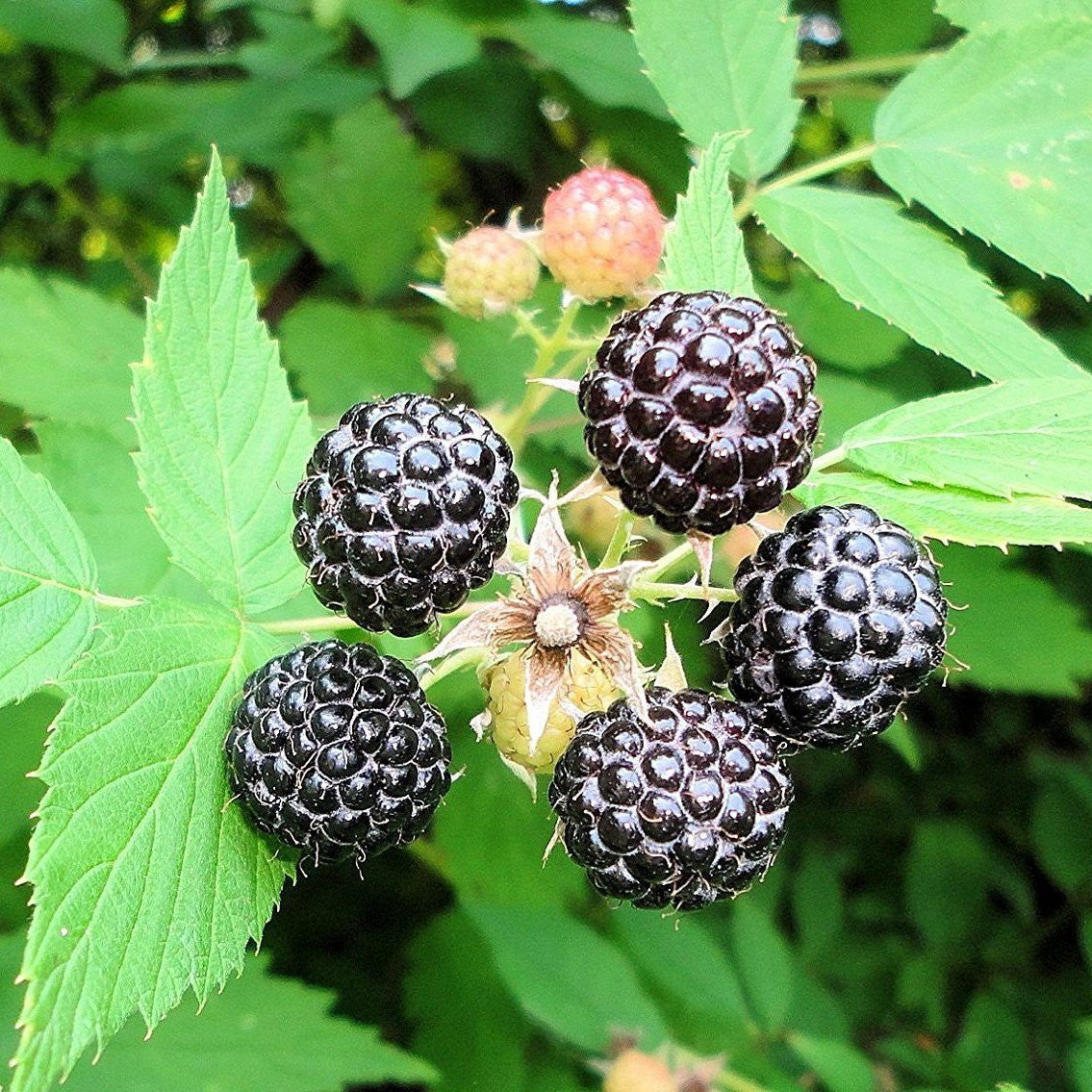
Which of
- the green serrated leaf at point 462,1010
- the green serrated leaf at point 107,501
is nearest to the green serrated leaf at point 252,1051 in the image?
the green serrated leaf at point 462,1010

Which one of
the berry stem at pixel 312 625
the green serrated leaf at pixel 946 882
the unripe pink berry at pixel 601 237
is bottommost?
the green serrated leaf at pixel 946 882

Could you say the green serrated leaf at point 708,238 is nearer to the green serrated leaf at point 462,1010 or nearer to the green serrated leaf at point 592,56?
the green serrated leaf at point 592,56

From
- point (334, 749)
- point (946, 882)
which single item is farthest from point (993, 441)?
point (946, 882)

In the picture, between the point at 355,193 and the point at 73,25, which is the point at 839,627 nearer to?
the point at 355,193

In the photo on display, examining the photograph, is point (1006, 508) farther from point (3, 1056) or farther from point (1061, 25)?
point (3, 1056)

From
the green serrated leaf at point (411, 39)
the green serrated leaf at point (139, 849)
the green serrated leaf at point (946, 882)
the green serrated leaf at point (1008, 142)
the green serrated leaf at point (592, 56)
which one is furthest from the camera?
the green serrated leaf at point (946, 882)

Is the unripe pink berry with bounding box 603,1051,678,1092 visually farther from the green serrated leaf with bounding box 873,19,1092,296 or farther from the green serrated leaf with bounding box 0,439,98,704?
the green serrated leaf with bounding box 873,19,1092,296

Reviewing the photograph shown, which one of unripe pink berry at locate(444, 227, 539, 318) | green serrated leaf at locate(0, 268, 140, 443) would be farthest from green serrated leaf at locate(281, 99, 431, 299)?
unripe pink berry at locate(444, 227, 539, 318)
